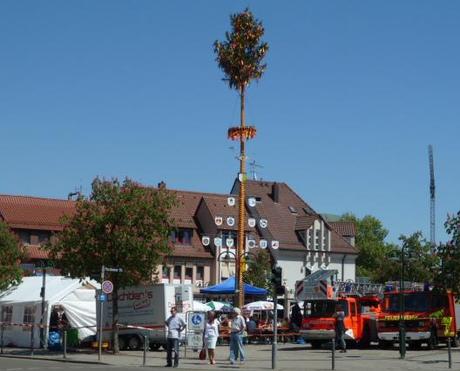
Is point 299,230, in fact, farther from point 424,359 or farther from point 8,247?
point 424,359

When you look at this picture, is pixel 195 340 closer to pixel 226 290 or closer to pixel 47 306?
pixel 47 306

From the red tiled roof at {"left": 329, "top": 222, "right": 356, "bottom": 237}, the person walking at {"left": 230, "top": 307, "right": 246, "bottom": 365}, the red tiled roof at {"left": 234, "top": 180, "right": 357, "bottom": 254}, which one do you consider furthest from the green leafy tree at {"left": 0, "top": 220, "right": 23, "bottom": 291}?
the red tiled roof at {"left": 329, "top": 222, "right": 356, "bottom": 237}

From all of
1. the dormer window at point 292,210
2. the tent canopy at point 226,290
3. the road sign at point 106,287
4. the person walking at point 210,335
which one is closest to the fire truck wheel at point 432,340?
the person walking at point 210,335

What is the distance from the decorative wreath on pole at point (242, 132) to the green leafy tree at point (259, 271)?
19868mm

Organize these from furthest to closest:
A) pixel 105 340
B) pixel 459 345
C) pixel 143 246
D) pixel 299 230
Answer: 1. pixel 299 230
2. pixel 459 345
3. pixel 105 340
4. pixel 143 246

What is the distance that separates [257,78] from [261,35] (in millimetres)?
2351

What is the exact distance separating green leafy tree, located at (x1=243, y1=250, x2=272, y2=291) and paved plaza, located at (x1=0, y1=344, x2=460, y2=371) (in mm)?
30486

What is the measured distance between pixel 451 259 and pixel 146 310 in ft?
38.7

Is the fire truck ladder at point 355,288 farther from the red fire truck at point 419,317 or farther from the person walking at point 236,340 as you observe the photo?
the person walking at point 236,340

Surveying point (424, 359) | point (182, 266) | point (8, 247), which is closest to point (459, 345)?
point (424, 359)

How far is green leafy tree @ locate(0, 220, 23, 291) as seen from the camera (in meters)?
41.8

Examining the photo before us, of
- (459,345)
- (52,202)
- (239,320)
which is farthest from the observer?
(52,202)

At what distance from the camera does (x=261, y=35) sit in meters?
49.2

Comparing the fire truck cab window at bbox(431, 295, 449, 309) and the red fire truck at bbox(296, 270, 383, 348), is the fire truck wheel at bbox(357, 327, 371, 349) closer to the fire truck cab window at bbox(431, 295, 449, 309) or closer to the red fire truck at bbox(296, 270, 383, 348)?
the red fire truck at bbox(296, 270, 383, 348)
